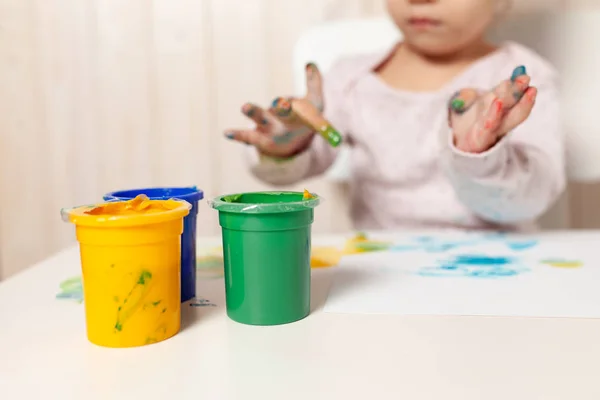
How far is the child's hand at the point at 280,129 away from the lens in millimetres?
647

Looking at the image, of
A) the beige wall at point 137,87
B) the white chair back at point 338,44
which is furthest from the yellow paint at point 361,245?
the beige wall at point 137,87

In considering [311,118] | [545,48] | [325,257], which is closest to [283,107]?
[311,118]

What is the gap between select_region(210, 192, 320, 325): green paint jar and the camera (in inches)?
15.8

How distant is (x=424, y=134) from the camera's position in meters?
0.82

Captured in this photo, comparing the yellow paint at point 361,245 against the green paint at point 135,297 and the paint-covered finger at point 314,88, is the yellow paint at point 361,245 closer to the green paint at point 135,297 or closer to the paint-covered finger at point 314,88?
the paint-covered finger at point 314,88

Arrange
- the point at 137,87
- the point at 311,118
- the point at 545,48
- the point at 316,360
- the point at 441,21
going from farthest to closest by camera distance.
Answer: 1. the point at 137,87
2. the point at 545,48
3. the point at 441,21
4. the point at 311,118
5. the point at 316,360

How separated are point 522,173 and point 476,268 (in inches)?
8.4

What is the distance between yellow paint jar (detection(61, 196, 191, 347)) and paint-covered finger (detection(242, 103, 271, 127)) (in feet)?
0.89

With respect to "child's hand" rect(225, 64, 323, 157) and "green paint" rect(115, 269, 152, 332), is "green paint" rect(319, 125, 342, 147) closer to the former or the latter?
"child's hand" rect(225, 64, 323, 157)

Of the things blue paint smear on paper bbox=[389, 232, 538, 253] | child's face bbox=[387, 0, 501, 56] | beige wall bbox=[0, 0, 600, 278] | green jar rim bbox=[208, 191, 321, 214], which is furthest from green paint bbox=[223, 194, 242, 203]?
beige wall bbox=[0, 0, 600, 278]

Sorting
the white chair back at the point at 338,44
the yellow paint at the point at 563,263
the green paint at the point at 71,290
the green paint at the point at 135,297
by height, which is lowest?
the green paint at the point at 71,290

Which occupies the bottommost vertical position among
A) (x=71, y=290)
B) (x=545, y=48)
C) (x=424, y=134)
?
(x=71, y=290)

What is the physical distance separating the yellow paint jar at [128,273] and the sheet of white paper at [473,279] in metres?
0.13

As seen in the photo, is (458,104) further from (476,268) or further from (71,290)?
(71,290)
